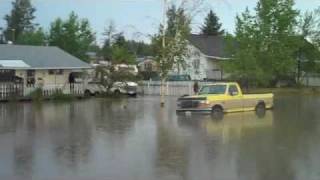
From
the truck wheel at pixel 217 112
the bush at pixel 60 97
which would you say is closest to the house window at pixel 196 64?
the bush at pixel 60 97

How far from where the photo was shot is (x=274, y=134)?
19344 millimetres

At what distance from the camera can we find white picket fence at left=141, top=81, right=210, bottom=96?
49.2 metres

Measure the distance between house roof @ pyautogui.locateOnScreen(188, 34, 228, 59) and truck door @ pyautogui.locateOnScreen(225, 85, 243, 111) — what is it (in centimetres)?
4418

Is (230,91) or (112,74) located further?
(112,74)

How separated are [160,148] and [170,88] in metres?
33.6

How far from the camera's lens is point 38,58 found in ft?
158

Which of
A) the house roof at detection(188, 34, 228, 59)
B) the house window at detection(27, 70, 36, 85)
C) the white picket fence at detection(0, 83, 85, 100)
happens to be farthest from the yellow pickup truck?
the house roof at detection(188, 34, 228, 59)

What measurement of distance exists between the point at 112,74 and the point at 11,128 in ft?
83.7

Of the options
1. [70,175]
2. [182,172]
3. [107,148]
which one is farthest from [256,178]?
[107,148]

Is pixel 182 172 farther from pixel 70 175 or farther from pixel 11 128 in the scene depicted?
pixel 11 128

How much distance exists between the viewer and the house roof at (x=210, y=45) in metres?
74.6

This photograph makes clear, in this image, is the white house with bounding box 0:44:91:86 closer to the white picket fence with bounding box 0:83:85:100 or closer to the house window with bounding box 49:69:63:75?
the house window with bounding box 49:69:63:75

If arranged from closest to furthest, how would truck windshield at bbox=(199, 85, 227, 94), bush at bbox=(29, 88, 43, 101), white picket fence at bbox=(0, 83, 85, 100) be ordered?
truck windshield at bbox=(199, 85, 227, 94) < white picket fence at bbox=(0, 83, 85, 100) < bush at bbox=(29, 88, 43, 101)

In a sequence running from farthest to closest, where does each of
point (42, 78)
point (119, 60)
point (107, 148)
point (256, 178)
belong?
1. point (119, 60)
2. point (42, 78)
3. point (107, 148)
4. point (256, 178)
